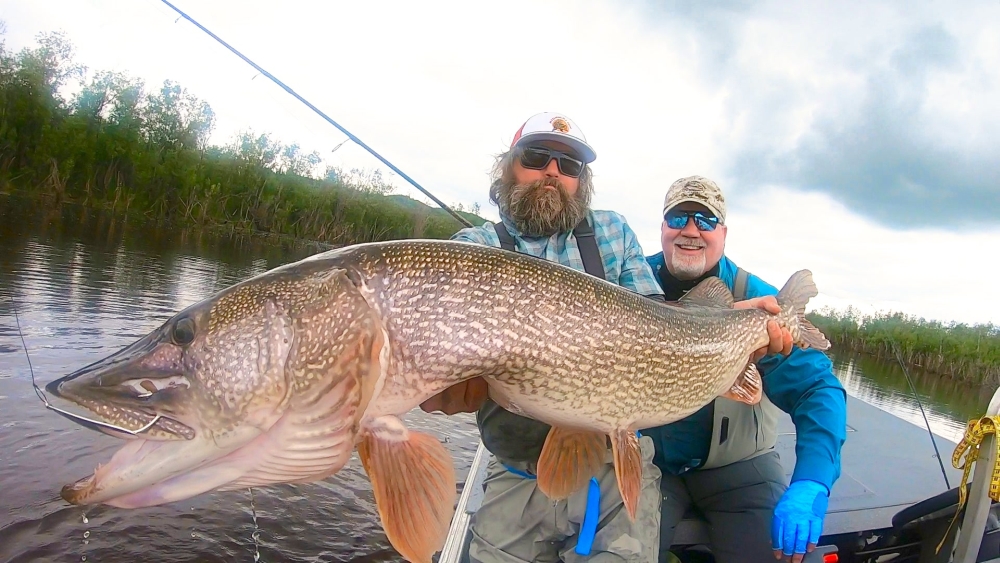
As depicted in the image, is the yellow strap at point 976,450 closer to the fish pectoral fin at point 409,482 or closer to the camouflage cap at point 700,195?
the camouflage cap at point 700,195

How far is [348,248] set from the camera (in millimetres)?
1851

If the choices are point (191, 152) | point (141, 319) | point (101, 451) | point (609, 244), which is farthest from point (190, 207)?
point (609, 244)

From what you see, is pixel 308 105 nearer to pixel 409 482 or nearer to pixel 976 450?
pixel 409 482

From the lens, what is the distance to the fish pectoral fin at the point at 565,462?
216 cm

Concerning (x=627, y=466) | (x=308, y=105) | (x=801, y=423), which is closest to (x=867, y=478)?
(x=801, y=423)

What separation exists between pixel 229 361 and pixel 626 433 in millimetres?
1479

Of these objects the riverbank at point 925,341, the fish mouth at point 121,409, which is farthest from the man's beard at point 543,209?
the riverbank at point 925,341

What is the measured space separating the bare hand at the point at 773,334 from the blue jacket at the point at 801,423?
0.38 meters

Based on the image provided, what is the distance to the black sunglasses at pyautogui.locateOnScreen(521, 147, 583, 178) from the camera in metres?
3.10

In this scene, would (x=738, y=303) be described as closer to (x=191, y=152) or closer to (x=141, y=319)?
(x=141, y=319)

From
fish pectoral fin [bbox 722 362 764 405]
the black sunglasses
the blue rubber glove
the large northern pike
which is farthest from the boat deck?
the black sunglasses

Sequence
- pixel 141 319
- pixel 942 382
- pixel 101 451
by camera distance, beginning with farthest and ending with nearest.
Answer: pixel 942 382, pixel 141 319, pixel 101 451

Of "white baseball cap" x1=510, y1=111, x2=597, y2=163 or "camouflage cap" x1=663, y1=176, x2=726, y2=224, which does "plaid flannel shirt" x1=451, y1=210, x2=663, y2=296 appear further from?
"camouflage cap" x1=663, y1=176, x2=726, y2=224

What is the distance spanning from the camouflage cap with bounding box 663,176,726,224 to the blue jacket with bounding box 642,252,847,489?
0.98 m
